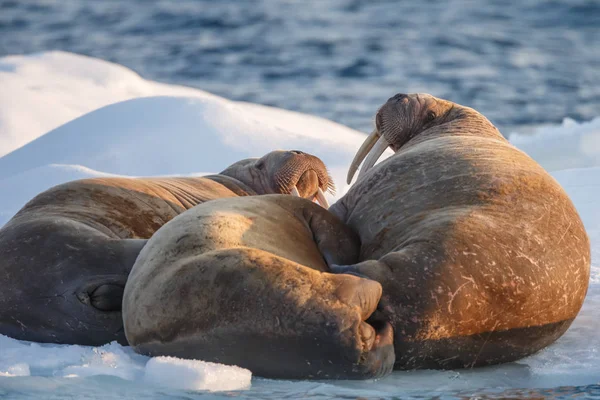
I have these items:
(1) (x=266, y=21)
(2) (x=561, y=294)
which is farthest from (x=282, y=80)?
(2) (x=561, y=294)

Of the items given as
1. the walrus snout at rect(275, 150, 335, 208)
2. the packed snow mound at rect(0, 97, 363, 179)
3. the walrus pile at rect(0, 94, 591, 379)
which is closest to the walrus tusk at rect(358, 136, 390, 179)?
the walrus snout at rect(275, 150, 335, 208)

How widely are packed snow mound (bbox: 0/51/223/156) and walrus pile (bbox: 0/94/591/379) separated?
17.3 ft

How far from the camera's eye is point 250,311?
13.5 feet

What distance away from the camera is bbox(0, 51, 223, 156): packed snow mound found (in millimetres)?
10969

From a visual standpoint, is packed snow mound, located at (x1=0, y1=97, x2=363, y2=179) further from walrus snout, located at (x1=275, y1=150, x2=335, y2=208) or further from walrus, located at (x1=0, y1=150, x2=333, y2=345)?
walrus, located at (x1=0, y1=150, x2=333, y2=345)

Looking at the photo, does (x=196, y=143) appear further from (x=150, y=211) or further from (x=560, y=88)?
(x=560, y=88)

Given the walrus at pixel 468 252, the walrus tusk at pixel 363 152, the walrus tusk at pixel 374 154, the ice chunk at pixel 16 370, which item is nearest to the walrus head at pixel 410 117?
the walrus tusk at pixel 374 154

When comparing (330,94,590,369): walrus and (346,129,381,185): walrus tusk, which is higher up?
(346,129,381,185): walrus tusk

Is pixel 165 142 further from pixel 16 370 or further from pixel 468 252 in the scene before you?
pixel 468 252

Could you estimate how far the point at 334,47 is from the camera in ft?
76.8

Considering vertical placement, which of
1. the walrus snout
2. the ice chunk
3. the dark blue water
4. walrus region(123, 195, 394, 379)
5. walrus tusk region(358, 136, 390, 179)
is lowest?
the ice chunk

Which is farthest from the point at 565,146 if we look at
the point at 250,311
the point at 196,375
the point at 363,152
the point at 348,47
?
the point at 348,47

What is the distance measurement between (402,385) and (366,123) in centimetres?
1395

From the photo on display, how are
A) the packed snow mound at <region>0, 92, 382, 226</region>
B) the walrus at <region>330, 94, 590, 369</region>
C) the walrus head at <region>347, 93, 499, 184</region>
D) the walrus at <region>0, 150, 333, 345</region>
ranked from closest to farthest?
the walrus at <region>330, 94, 590, 369</region> → the walrus at <region>0, 150, 333, 345</region> → the walrus head at <region>347, 93, 499, 184</region> → the packed snow mound at <region>0, 92, 382, 226</region>
